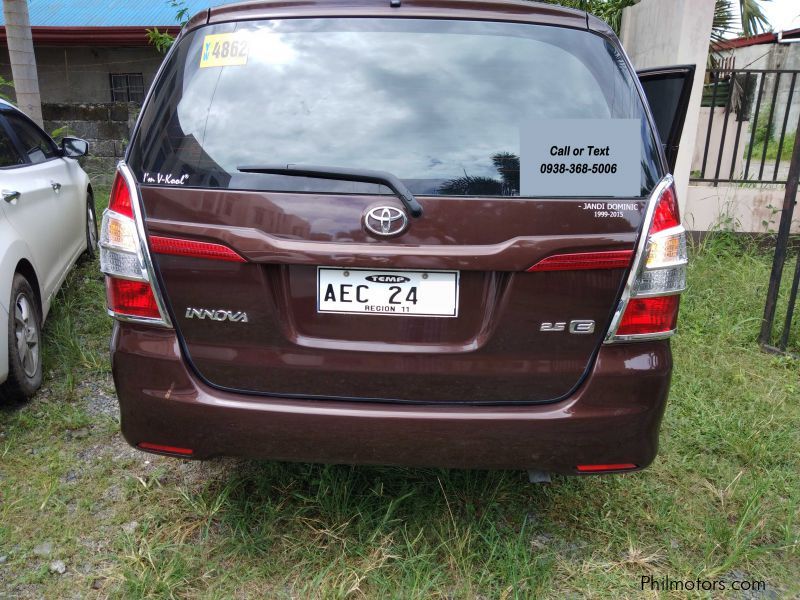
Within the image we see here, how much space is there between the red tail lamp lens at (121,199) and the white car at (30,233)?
138cm

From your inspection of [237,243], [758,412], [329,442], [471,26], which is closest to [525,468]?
[329,442]

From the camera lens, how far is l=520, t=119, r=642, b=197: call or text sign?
1.86 meters

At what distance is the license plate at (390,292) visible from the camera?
5.97 ft

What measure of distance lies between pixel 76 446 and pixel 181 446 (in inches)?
50.0

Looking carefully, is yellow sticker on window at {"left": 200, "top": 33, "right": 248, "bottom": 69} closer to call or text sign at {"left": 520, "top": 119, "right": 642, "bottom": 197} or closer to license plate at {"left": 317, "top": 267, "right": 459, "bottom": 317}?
license plate at {"left": 317, "top": 267, "right": 459, "bottom": 317}

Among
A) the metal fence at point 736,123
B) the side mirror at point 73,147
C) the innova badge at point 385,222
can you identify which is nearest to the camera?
the innova badge at point 385,222

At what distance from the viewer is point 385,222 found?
1.79 meters

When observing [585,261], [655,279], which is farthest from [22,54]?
[655,279]

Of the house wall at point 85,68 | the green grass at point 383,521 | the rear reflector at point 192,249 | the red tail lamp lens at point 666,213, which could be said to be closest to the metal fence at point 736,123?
the green grass at point 383,521

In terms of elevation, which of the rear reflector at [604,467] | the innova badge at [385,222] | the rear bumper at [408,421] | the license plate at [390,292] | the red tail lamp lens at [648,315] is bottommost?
the rear reflector at [604,467]

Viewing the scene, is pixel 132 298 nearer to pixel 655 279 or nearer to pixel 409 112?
pixel 409 112

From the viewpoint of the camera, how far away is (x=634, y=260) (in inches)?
72.9

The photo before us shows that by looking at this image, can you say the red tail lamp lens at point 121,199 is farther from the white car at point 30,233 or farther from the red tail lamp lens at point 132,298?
the white car at point 30,233

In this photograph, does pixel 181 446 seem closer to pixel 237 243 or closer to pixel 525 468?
pixel 237 243
